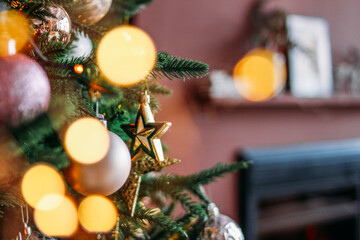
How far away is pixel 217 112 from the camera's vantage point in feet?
4.72

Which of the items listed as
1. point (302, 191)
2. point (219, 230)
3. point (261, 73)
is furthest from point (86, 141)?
point (302, 191)

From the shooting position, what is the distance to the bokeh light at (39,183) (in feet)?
0.99

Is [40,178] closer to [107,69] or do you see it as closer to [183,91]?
[107,69]

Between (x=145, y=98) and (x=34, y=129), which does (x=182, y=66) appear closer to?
(x=145, y=98)

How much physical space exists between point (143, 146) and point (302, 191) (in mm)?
1486

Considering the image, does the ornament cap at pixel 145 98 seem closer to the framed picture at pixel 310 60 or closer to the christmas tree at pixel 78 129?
the christmas tree at pixel 78 129

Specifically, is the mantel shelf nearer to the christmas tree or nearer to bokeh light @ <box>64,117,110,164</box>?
the christmas tree

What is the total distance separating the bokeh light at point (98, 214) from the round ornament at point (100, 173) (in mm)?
66

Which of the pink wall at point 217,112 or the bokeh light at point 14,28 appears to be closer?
the bokeh light at point 14,28

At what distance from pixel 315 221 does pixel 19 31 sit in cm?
179

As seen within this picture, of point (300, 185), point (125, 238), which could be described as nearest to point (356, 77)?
point (300, 185)

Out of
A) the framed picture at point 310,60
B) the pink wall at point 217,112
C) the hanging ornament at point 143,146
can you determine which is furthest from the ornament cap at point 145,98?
the framed picture at point 310,60

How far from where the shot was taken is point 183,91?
1354 millimetres

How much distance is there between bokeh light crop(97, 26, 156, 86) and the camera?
0.35 metres
